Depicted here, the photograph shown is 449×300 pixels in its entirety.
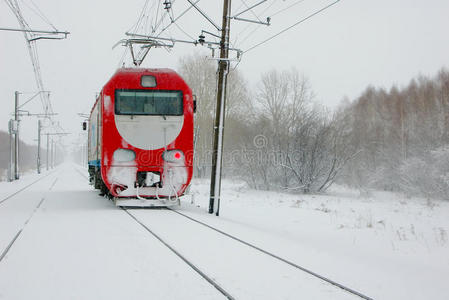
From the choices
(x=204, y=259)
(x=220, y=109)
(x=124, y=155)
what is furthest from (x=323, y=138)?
(x=204, y=259)

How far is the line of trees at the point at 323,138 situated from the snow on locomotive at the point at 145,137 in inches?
33.4

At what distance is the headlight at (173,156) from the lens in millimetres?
12477

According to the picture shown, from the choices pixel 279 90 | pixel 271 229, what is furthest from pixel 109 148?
pixel 279 90

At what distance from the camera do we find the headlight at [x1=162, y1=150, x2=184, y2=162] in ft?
40.9

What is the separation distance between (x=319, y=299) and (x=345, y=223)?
7.23 meters

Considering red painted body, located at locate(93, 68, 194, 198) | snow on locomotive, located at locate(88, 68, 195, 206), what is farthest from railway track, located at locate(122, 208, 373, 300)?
red painted body, located at locate(93, 68, 194, 198)

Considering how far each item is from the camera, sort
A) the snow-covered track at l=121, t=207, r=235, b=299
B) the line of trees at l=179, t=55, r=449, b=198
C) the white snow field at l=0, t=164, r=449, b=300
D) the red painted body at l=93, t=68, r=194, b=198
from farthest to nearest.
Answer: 1. the line of trees at l=179, t=55, r=449, b=198
2. the red painted body at l=93, t=68, r=194, b=198
3. the white snow field at l=0, t=164, r=449, b=300
4. the snow-covered track at l=121, t=207, r=235, b=299

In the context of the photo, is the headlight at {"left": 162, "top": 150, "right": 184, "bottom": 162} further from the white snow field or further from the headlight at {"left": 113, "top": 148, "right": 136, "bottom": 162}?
the white snow field

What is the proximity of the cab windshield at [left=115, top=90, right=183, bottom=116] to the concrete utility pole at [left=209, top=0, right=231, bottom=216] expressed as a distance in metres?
1.12

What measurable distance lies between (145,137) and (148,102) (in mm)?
1001

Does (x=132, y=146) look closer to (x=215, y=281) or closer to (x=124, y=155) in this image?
(x=124, y=155)

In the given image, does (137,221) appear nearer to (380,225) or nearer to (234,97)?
(380,225)

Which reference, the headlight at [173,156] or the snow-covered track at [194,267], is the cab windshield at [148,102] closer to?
the headlight at [173,156]

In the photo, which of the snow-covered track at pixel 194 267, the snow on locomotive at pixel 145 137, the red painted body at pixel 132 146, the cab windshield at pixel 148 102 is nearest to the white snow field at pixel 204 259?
the snow-covered track at pixel 194 267
